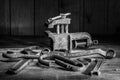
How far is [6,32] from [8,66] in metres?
1.87

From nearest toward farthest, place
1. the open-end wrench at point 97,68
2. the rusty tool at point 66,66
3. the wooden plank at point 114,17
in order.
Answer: the open-end wrench at point 97,68
the rusty tool at point 66,66
the wooden plank at point 114,17

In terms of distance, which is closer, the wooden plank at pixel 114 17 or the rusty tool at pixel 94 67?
the rusty tool at pixel 94 67

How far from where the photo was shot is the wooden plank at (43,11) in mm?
4043

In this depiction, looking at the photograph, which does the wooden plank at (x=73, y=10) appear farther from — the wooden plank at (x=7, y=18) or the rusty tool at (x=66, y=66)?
the rusty tool at (x=66, y=66)

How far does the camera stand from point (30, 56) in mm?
2494

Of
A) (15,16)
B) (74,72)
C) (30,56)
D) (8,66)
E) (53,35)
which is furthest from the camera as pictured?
(15,16)

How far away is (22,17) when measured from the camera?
4.05 metres

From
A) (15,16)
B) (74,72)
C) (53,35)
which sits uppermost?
(15,16)

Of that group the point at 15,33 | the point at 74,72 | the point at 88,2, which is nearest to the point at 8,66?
the point at 74,72

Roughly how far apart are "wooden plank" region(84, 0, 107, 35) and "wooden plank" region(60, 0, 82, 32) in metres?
0.11

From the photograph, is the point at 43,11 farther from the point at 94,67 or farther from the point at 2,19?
the point at 94,67

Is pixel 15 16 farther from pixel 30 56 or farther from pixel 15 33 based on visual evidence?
pixel 30 56

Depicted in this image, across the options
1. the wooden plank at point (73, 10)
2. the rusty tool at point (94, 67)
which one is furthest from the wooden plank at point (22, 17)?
the rusty tool at point (94, 67)

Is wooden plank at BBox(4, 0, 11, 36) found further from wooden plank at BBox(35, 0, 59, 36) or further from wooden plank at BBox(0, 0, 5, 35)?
wooden plank at BBox(35, 0, 59, 36)
